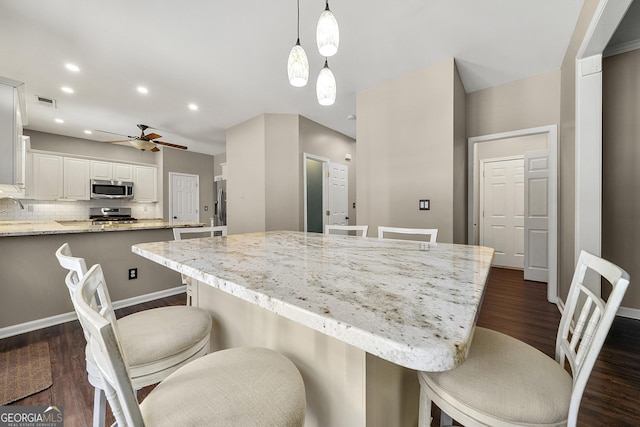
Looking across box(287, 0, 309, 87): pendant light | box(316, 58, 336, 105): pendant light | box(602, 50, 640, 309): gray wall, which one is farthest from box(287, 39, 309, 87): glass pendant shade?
box(602, 50, 640, 309): gray wall

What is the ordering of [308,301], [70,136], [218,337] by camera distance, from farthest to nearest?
[70,136], [218,337], [308,301]

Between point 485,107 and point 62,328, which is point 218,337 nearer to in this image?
point 62,328

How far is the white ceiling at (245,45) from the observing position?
2016 mm

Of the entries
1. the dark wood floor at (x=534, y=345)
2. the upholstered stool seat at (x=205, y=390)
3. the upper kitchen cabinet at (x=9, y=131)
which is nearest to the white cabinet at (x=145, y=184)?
the upper kitchen cabinet at (x=9, y=131)

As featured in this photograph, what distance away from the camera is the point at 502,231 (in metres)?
4.60

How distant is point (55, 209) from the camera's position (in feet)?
16.9

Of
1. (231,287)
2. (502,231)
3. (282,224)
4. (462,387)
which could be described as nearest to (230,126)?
(282,224)

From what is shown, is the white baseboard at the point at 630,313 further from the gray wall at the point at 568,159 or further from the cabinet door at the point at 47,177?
the cabinet door at the point at 47,177

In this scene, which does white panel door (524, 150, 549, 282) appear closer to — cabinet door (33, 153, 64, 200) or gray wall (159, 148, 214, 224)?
gray wall (159, 148, 214, 224)

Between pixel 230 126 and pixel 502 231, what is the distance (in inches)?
212

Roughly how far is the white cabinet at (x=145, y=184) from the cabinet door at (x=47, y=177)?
1.21 metres

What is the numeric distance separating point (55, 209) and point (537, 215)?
8.68 metres

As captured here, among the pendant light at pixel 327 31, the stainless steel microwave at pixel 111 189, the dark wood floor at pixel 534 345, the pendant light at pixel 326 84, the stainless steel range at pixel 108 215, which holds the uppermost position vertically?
the pendant light at pixel 327 31

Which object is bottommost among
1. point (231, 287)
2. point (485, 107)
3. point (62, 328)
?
point (62, 328)
